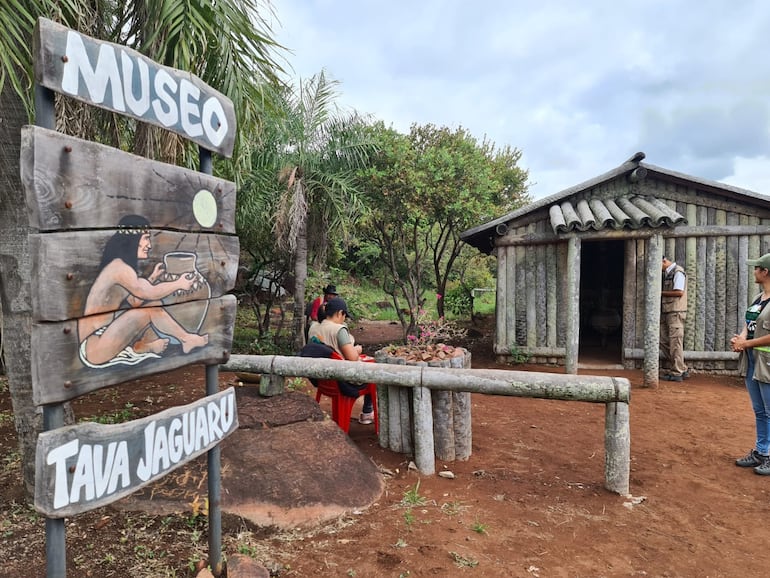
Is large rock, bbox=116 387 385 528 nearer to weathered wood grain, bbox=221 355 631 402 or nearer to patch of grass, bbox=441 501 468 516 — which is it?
weathered wood grain, bbox=221 355 631 402

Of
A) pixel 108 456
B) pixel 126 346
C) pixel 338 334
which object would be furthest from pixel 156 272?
pixel 338 334

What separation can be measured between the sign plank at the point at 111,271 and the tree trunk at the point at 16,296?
6.42 ft

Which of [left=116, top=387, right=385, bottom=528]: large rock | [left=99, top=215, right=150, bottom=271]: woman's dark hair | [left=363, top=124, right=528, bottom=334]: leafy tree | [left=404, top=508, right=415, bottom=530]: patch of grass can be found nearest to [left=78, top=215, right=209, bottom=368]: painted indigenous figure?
[left=99, top=215, right=150, bottom=271]: woman's dark hair

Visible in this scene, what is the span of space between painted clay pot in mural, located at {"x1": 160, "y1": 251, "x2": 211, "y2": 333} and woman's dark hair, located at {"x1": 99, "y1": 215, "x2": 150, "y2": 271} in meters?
0.15

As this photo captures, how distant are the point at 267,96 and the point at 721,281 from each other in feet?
25.5

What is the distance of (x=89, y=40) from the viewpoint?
1.73 meters

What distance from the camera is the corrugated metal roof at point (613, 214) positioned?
684 centimetres

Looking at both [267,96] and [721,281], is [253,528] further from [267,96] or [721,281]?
[721,281]

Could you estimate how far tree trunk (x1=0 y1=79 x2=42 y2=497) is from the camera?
335 cm

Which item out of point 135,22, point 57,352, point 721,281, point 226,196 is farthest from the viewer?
point 721,281

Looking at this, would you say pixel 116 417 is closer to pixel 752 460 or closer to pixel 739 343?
pixel 739 343

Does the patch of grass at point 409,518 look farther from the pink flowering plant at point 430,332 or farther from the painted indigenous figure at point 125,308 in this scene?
the painted indigenous figure at point 125,308

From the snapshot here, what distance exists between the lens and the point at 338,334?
451cm

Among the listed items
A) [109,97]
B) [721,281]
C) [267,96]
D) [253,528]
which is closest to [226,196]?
[109,97]
